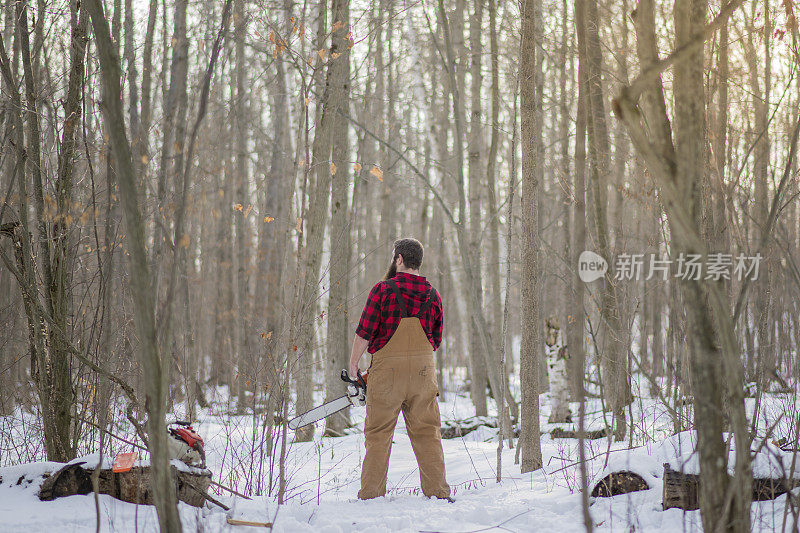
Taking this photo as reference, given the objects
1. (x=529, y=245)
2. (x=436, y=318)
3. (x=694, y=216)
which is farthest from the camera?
(x=529, y=245)

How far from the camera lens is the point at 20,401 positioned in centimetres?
581

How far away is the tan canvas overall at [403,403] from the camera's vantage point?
4246mm

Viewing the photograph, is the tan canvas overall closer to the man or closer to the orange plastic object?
the man

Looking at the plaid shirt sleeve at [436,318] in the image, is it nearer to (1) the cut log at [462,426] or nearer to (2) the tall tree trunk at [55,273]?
(2) the tall tree trunk at [55,273]

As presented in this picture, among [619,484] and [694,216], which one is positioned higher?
[694,216]

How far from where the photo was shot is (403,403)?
4391mm

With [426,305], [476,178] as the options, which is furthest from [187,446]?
[476,178]

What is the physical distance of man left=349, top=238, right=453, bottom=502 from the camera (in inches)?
167

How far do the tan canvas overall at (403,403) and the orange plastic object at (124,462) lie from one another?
140 centimetres

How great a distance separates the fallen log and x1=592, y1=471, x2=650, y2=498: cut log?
323 millimetres

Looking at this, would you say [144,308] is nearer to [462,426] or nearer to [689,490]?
[689,490]

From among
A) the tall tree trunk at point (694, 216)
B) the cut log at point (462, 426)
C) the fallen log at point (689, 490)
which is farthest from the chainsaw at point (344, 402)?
the cut log at point (462, 426)

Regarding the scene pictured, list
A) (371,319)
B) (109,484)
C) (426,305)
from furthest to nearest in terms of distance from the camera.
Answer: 1. (426,305)
2. (371,319)
3. (109,484)

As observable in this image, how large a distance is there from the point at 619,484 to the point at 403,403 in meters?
1.40
